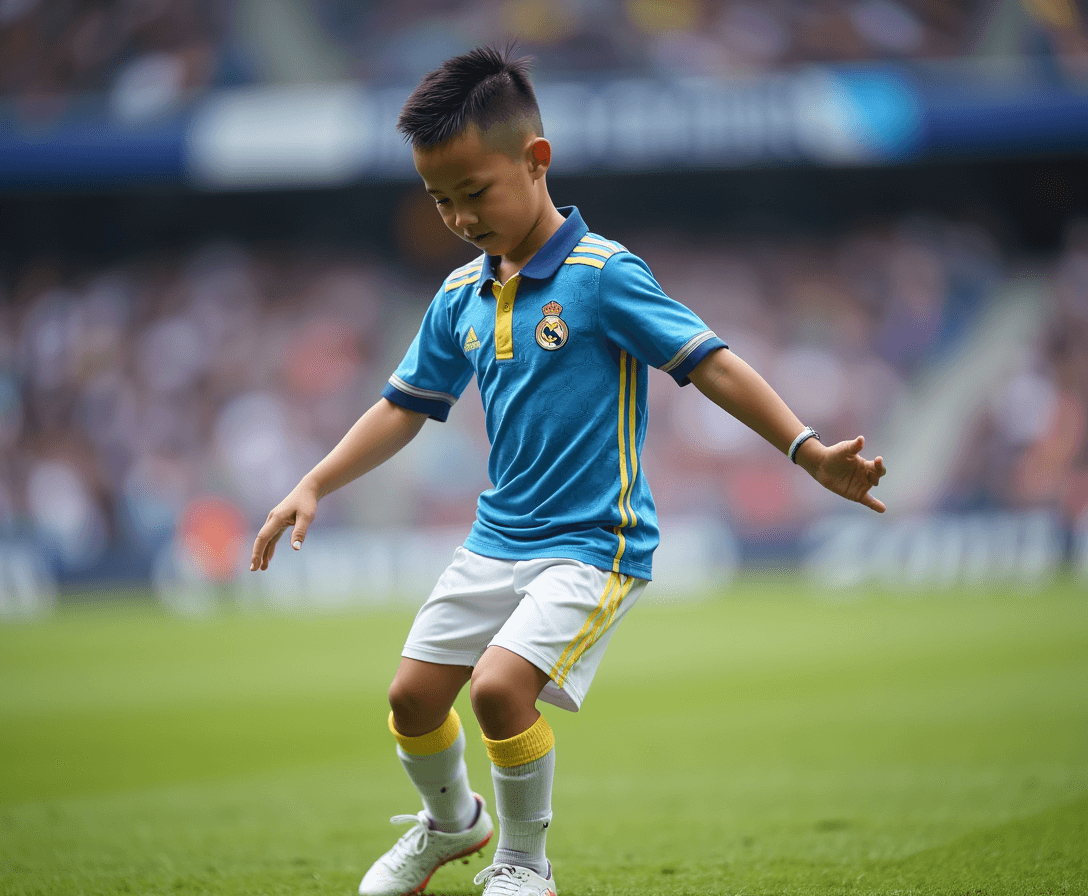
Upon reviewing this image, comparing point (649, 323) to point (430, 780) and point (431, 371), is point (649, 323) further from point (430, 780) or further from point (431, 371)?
point (430, 780)

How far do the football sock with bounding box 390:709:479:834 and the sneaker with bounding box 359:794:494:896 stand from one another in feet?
0.08

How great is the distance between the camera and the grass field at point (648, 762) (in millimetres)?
2822

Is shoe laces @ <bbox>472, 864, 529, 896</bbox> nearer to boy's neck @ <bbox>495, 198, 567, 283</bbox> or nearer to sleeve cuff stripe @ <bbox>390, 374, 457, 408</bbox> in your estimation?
sleeve cuff stripe @ <bbox>390, 374, 457, 408</bbox>

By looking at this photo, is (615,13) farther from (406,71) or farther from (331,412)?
(331,412)

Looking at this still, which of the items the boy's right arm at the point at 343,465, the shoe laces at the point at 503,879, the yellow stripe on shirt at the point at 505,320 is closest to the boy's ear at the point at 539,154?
the yellow stripe on shirt at the point at 505,320

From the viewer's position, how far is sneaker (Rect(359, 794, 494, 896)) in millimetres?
2576

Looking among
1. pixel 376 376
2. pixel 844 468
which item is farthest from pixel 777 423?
pixel 376 376

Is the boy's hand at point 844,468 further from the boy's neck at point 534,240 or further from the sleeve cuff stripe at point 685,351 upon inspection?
the boy's neck at point 534,240

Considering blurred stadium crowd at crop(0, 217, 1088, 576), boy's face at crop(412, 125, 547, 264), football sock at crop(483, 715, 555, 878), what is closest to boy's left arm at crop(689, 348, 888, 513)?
boy's face at crop(412, 125, 547, 264)

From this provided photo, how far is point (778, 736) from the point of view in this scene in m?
4.73

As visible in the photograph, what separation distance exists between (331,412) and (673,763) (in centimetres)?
1036

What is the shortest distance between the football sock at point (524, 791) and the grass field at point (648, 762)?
367mm

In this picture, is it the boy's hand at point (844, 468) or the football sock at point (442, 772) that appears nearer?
the boy's hand at point (844, 468)

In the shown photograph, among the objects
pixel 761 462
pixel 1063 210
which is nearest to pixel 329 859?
pixel 761 462
